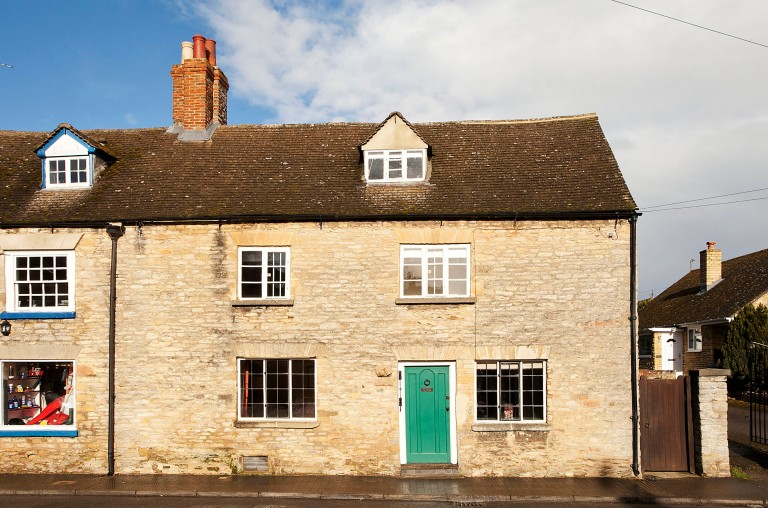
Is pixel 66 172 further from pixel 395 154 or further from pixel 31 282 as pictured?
pixel 395 154

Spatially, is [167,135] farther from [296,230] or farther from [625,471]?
[625,471]

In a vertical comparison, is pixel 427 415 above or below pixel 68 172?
below

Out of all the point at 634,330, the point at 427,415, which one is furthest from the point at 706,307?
the point at 427,415

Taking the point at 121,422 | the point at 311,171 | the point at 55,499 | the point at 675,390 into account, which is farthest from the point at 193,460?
the point at 675,390

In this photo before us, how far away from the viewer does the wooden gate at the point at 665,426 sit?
1196 centimetres

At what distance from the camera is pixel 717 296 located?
28719mm

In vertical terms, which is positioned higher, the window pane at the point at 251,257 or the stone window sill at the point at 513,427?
the window pane at the point at 251,257

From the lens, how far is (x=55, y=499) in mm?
10617

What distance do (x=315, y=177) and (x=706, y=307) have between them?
23113 millimetres

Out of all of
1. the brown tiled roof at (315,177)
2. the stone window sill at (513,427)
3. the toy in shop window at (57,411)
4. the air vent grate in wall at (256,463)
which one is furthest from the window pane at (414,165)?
the toy in shop window at (57,411)

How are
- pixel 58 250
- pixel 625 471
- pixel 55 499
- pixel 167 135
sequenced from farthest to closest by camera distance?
pixel 167 135
pixel 58 250
pixel 625 471
pixel 55 499

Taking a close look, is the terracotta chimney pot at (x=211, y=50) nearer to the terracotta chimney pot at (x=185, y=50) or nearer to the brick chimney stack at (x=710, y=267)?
the terracotta chimney pot at (x=185, y=50)

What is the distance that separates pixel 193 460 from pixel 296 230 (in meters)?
5.22

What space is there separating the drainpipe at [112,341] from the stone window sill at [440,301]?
19.8ft
